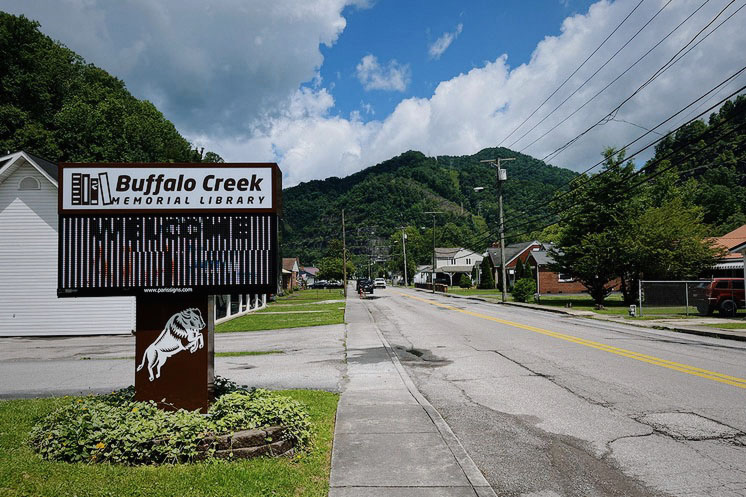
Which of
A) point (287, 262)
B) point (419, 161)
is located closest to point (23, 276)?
point (287, 262)

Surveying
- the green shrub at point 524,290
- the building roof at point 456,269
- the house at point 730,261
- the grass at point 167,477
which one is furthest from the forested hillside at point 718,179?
the grass at point 167,477

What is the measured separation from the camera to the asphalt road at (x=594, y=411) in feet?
17.3

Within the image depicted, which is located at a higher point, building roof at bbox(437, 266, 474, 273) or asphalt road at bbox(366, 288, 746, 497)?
building roof at bbox(437, 266, 474, 273)

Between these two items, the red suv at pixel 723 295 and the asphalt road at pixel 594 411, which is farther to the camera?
the red suv at pixel 723 295

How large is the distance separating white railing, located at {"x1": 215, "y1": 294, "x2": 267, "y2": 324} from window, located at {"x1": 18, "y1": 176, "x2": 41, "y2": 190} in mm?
8913

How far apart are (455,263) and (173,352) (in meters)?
105

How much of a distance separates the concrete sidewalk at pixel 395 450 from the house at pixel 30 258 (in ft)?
56.1

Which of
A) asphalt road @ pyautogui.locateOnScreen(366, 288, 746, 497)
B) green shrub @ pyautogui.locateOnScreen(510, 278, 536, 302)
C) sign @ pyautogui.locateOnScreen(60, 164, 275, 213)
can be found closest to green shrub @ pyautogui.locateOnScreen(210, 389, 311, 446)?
asphalt road @ pyautogui.locateOnScreen(366, 288, 746, 497)

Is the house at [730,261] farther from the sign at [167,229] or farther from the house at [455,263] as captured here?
the house at [455,263]

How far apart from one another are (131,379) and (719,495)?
35.2 feet

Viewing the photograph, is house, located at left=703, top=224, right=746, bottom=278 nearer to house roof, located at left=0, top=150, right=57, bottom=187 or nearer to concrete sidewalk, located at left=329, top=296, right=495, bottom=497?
concrete sidewalk, located at left=329, top=296, right=495, bottom=497

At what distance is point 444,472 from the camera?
5.17 m

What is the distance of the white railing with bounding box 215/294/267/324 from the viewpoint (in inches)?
1129

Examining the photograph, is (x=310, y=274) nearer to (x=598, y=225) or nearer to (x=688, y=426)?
(x=598, y=225)
